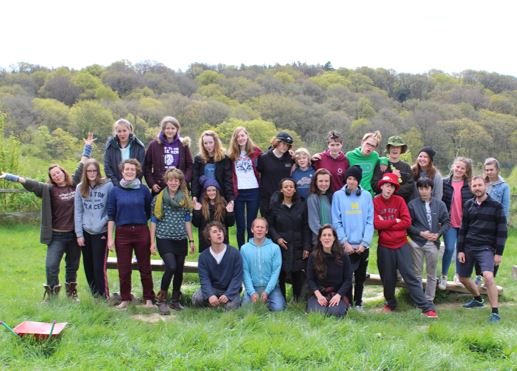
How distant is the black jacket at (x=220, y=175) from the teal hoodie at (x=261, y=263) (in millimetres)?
811

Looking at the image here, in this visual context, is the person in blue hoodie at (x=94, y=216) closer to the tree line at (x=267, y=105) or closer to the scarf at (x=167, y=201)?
the scarf at (x=167, y=201)

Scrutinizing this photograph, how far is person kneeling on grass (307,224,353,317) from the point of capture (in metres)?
5.72

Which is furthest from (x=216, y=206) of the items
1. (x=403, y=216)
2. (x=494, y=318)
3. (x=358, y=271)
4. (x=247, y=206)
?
(x=494, y=318)

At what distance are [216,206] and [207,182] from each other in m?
0.33

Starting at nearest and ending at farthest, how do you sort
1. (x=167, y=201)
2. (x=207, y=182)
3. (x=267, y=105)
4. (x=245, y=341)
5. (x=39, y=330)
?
(x=39, y=330)
(x=245, y=341)
(x=167, y=201)
(x=207, y=182)
(x=267, y=105)

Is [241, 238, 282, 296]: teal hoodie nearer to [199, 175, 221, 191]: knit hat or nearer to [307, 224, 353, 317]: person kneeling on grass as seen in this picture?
[307, 224, 353, 317]: person kneeling on grass

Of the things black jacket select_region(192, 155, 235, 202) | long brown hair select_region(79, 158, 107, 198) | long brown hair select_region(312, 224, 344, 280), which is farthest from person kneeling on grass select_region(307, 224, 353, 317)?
long brown hair select_region(79, 158, 107, 198)

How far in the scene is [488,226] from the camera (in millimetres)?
6109

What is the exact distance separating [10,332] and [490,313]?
5.53m

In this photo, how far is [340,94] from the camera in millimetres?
52000

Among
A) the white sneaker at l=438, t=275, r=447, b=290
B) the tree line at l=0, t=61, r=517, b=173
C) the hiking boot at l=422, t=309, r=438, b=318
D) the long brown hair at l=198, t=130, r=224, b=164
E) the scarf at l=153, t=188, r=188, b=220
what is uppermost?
the tree line at l=0, t=61, r=517, b=173

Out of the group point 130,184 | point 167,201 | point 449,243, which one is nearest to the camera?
point 130,184

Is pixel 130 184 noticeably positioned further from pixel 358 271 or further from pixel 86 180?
pixel 358 271

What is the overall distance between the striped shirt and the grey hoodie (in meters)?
4.55
